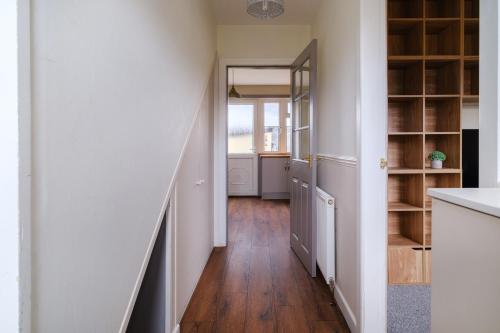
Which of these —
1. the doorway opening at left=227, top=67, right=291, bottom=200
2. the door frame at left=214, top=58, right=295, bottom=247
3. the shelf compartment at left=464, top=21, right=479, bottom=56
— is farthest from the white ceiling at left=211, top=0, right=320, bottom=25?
the doorway opening at left=227, top=67, right=291, bottom=200

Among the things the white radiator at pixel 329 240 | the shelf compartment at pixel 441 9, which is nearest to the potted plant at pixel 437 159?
the white radiator at pixel 329 240

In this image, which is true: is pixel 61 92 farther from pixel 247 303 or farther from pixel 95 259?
pixel 247 303

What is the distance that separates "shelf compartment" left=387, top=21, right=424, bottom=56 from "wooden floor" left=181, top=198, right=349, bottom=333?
2.10 metres

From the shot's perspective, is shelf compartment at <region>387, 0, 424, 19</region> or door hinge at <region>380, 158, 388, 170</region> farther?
shelf compartment at <region>387, 0, 424, 19</region>

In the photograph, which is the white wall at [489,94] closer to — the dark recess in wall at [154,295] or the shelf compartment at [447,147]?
the dark recess in wall at [154,295]

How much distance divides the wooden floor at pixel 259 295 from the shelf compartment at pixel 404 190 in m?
0.98

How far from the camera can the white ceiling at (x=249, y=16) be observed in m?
3.12

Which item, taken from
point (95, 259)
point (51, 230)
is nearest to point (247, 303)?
point (95, 259)

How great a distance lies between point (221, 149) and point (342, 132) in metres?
1.68

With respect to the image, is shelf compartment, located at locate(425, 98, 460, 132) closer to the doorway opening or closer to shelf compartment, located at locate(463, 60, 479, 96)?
shelf compartment, located at locate(463, 60, 479, 96)

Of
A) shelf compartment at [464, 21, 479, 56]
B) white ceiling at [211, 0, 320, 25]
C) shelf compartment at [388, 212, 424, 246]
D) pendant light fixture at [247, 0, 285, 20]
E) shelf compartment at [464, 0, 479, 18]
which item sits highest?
white ceiling at [211, 0, 320, 25]

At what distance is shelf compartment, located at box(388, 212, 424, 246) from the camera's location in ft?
8.53
